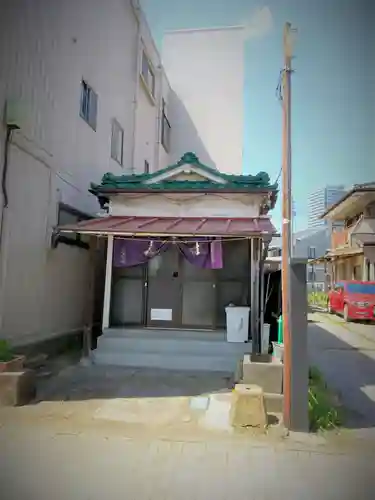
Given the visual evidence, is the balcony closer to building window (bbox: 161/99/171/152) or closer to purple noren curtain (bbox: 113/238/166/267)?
building window (bbox: 161/99/171/152)

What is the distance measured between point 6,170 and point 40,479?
4.87m

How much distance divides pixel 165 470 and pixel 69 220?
6.93 m

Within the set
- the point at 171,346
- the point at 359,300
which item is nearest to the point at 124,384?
the point at 171,346

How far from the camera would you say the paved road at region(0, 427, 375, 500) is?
304 cm

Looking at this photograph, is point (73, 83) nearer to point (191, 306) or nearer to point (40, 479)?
point (191, 306)

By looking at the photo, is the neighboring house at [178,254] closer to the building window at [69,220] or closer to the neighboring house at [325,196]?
the building window at [69,220]

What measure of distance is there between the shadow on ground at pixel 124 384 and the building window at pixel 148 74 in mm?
12382

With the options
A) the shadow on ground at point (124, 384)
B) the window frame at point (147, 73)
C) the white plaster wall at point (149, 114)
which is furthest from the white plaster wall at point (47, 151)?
the window frame at point (147, 73)

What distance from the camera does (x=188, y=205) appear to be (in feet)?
29.9

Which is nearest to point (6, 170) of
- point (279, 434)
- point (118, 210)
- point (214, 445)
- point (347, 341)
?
point (118, 210)

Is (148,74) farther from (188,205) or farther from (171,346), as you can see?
(171,346)

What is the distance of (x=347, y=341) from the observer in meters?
12.4

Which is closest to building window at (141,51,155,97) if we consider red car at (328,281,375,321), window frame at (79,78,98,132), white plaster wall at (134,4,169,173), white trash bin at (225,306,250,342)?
white plaster wall at (134,4,169,173)

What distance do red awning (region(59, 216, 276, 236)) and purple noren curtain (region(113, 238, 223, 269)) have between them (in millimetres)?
441
